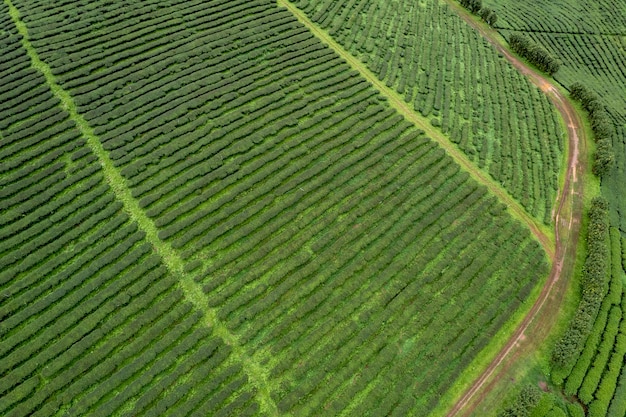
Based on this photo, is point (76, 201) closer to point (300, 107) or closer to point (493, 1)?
point (300, 107)

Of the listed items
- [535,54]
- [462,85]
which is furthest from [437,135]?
[535,54]

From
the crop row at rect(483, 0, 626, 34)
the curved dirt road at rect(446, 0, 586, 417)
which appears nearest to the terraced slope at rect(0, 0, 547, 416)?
the curved dirt road at rect(446, 0, 586, 417)

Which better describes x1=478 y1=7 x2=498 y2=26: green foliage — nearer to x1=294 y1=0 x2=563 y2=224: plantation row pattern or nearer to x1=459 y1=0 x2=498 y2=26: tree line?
x1=459 y1=0 x2=498 y2=26: tree line

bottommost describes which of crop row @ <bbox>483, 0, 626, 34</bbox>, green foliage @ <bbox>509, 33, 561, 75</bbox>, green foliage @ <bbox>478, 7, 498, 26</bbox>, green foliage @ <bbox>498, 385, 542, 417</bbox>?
green foliage @ <bbox>498, 385, 542, 417</bbox>

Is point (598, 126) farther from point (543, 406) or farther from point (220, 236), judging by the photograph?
point (220, 236)

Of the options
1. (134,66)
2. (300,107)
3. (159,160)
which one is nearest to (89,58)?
(134,66)

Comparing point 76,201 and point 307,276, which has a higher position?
point 307,276

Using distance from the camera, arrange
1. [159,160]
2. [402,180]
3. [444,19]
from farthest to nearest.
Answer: [444,19], [402,180], [159,160]
